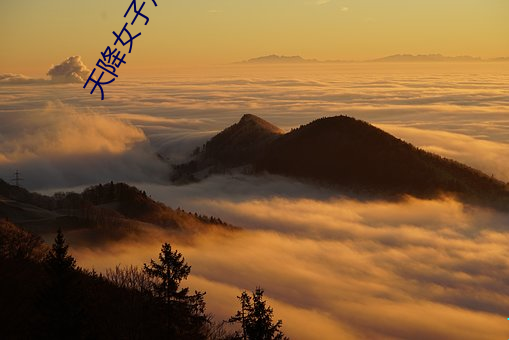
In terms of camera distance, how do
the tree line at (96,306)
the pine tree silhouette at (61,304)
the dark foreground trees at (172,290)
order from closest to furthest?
the pine tree silhouette at (61,304)
the tree line at (96,306)
the dark foreground trees at (172,290)

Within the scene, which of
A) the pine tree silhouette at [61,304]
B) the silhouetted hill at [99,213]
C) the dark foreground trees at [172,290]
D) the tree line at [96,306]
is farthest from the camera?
the silhouetted hill at [99,213]

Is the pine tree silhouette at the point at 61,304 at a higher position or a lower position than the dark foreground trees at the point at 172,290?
lower

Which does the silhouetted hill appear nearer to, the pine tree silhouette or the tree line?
the tree line

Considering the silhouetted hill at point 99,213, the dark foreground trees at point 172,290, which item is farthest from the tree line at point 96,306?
the silhouetted hill at point 99,213

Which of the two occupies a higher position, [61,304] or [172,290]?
[172,290]

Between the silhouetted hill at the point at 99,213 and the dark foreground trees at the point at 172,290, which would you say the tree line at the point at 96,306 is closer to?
the dark foreground trees at the point at 172,290

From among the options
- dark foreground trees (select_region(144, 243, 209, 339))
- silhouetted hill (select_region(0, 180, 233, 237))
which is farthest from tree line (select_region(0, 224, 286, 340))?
silhouetted hill (select_region(0, 180, 233, 237))

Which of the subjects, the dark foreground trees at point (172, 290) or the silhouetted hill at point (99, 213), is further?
the silhouetted hill at point (99, 213)

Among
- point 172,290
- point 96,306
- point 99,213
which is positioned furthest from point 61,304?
point 99,213

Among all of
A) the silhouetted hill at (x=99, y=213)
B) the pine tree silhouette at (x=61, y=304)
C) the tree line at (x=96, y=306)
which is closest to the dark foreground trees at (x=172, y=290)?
the tree line at (x=96, y=306)

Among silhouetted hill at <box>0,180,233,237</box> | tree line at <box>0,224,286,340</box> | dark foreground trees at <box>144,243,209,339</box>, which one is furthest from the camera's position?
silhouetted hill at <box>0,180,233,237</box>

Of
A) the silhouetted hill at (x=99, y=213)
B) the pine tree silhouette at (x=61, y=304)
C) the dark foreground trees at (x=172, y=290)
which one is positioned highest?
the silhouetted hill at (x=99, y=213)

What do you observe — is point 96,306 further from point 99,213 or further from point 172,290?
point 99,213

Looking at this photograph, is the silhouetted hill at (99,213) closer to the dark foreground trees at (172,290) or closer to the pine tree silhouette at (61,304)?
the dark foreground trees at (172,290)
